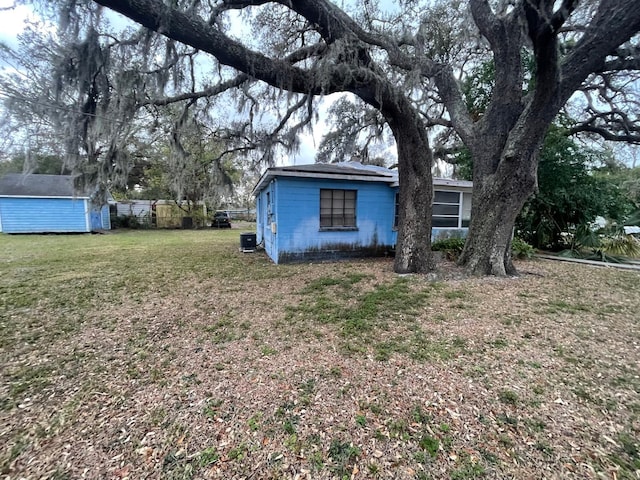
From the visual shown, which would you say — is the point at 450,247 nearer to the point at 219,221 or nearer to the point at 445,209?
the point at 445,209

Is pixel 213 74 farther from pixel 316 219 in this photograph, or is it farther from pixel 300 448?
pixel 300 448

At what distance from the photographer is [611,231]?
8180mm

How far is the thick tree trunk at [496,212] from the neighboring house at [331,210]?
2.66 m

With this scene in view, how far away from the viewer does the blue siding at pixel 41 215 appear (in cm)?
1433

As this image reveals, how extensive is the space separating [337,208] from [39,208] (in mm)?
16520

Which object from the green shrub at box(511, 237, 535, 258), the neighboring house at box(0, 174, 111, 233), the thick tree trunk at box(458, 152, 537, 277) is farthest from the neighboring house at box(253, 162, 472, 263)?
the neighboring house at box(0, 174, 111, 233)

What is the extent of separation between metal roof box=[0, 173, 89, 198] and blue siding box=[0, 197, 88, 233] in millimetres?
303

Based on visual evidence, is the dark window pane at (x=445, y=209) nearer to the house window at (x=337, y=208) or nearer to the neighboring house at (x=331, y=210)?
the neighboring house at (x=331, y=210)

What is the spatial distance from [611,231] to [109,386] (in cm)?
1188

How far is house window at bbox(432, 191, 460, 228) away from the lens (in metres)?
9.02

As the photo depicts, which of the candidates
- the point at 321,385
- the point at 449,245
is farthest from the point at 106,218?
the point at 321,385

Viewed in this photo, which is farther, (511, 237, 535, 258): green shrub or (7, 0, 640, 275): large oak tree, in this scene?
(511, 237, 535, 258): green shrub

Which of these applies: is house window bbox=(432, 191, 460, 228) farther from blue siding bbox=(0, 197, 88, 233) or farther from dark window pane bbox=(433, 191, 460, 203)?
blue siding bbox=(0, 197, 88, 233)

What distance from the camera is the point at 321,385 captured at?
2.29 m
